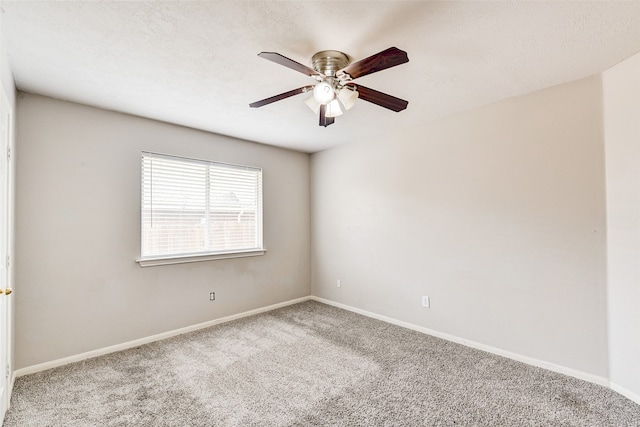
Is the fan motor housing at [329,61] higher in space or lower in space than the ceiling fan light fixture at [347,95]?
higher

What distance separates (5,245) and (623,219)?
4256 millimetres

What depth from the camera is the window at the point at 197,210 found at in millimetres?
3334

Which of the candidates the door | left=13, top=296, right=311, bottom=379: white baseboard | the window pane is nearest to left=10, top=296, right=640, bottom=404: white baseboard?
left=13, top=296, right=311, bottom=379: white baseboard

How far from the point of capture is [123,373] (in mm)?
2574

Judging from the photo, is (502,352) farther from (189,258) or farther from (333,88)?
(189,258)

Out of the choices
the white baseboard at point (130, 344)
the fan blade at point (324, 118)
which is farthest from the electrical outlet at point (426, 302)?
the fan blade at point (324, 118)

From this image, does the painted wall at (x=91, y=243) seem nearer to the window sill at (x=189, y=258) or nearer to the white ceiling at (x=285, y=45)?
the window sill at (x=189, y=258)

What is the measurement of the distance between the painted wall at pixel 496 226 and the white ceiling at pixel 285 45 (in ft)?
1.21

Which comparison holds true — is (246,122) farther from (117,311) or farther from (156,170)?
(117,311)

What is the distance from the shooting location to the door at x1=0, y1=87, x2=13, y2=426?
1.90m

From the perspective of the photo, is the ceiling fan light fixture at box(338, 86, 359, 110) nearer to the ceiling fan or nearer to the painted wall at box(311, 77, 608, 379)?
the ceiling fan

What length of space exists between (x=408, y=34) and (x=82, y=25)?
186cm

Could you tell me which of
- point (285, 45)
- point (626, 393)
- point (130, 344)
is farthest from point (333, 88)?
point (130, 344)

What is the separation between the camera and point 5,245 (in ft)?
6.67
